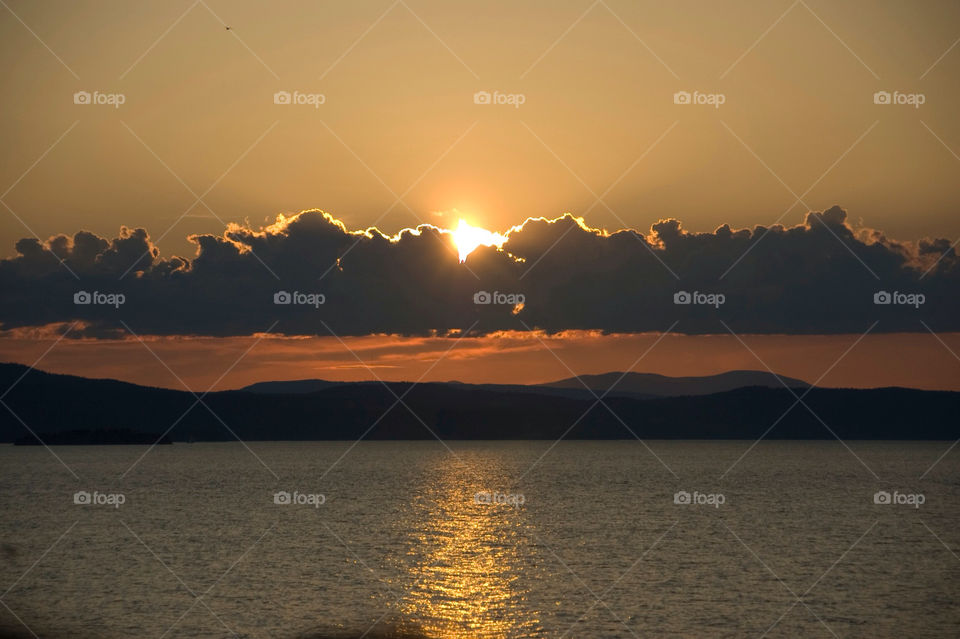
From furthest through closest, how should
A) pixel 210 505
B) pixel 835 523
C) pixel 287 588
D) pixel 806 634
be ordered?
pixel 210 505
pixel 835 523
pixel 287 588
pixel 806 634

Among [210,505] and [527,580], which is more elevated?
[210,505]

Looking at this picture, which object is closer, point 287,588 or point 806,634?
point 806,634

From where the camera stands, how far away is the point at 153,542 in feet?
319

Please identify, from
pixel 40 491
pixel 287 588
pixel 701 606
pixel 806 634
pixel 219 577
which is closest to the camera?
pixel 806 634

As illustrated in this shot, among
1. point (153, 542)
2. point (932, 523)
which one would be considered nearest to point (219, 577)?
point (153, 542)

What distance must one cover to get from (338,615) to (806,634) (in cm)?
2689

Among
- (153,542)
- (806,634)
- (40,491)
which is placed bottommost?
(806,634)

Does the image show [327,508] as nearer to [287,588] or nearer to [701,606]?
[287,588]

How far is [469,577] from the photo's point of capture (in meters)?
74.2

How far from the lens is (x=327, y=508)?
444 ft

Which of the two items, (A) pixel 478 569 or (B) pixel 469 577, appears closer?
(B) pixel 469 577

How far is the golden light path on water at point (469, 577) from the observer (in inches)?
2272

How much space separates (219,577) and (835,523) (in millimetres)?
77187

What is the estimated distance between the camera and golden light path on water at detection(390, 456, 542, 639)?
5772cm
